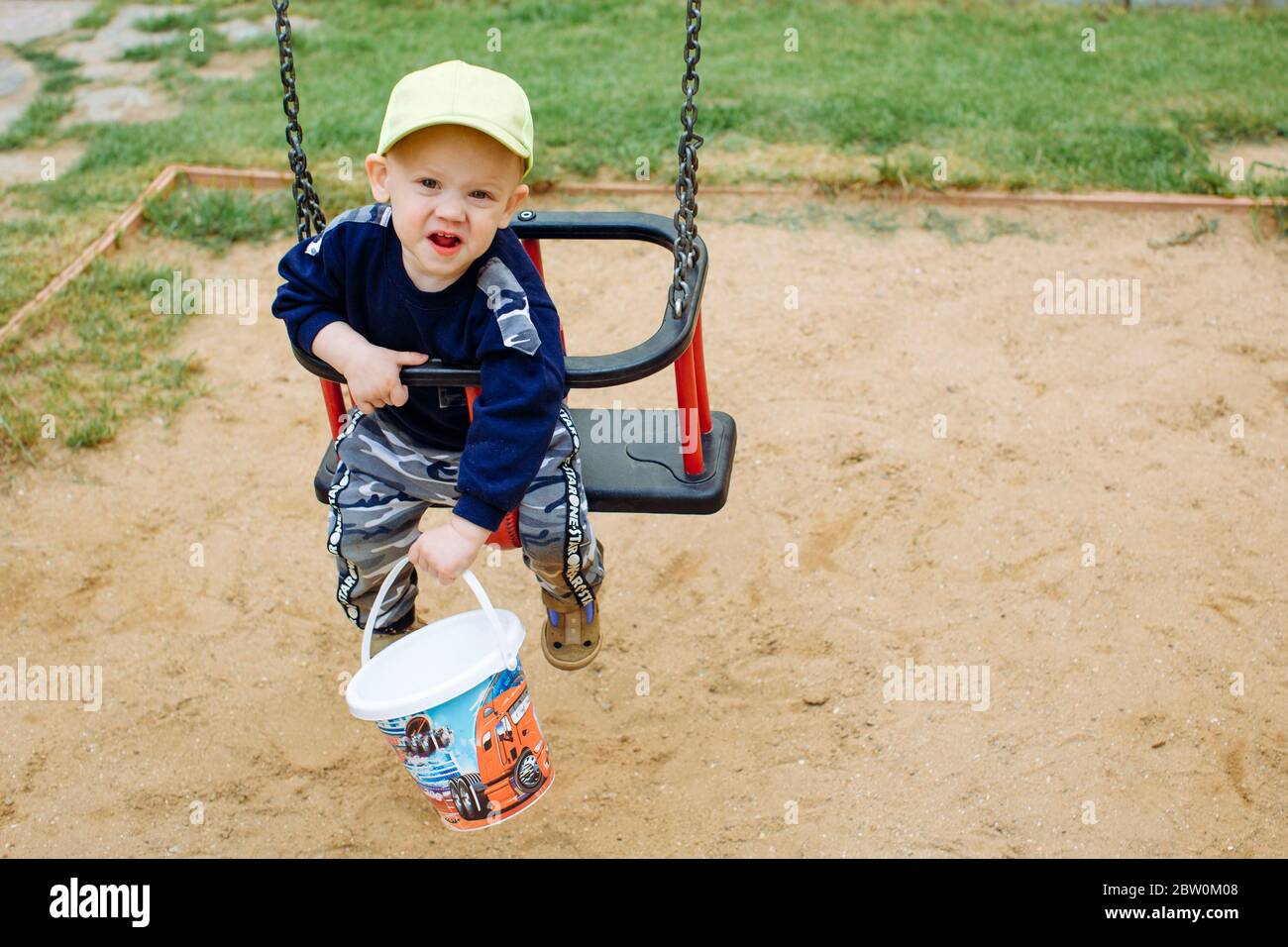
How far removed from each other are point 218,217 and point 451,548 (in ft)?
11.6

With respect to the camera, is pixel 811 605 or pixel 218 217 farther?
pixel 218 217

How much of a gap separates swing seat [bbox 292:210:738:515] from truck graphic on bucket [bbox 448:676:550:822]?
1.52 ft

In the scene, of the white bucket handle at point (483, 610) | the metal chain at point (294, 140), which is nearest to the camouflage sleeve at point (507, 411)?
the white bucket handle at point (483, 610)

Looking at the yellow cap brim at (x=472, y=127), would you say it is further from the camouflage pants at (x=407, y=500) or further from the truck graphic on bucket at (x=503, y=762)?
the truck graphic on bucket at (x=503, y=762)

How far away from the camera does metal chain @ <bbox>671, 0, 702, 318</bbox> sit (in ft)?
7.73

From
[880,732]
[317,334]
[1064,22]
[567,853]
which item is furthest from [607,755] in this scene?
[1064,22]

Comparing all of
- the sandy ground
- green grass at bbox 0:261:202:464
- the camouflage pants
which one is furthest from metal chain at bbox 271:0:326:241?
green grass at bbox 0:261:202:464

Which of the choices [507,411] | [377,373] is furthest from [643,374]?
[377,373]

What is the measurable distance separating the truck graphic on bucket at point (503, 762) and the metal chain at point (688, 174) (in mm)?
816

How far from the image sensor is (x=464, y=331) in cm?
242

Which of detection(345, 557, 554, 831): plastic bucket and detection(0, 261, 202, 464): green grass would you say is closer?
detection(345, 557, 554, 831): plastic bucket

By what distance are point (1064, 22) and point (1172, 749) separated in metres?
5.71

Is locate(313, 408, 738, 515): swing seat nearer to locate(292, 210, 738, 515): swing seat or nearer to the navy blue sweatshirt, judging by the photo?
locate(292, 210, 738, 515): swing seat

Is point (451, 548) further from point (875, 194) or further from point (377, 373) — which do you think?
point (875, 194)
